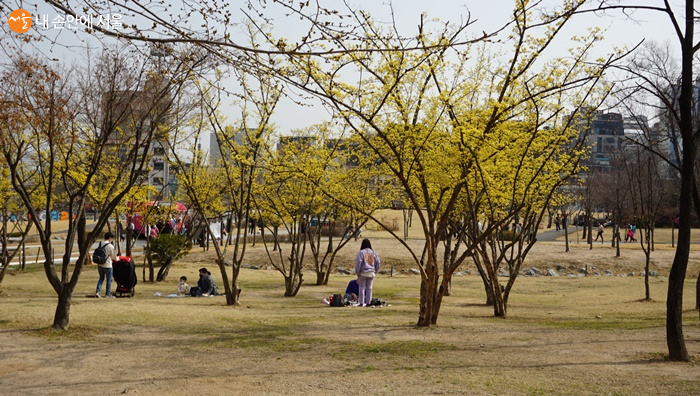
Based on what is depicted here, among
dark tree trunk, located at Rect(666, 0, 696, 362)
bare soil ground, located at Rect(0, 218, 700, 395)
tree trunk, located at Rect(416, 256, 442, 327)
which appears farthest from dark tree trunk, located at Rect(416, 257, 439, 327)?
dark tree trunk, located at Rect(666, 0, 696, 362)

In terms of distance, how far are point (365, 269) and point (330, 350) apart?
6.70 m

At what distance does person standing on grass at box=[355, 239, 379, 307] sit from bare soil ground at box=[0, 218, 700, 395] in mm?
880

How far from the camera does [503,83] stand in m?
12.2

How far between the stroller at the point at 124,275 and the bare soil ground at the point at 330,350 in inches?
31.5

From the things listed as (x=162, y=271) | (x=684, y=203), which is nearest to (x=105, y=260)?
(x=162, y=271)

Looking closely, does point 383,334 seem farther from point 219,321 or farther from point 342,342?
point 219,321

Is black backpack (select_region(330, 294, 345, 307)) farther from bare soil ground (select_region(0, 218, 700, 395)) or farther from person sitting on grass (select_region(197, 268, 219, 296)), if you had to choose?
person sitting on grass (select_region(197, 268, 219, 296))

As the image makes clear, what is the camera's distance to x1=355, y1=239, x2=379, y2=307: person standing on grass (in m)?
16.2

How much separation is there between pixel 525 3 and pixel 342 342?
18.0 feet

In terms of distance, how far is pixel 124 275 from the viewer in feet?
57.7

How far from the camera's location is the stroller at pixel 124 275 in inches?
692

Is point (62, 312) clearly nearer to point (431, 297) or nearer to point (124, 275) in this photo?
point (431, 297)

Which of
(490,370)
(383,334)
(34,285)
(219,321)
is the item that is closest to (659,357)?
(490,370)

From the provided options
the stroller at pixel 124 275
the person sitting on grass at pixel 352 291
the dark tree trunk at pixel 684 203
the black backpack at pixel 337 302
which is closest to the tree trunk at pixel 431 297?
the dark tree trunk at pixel 684 203
